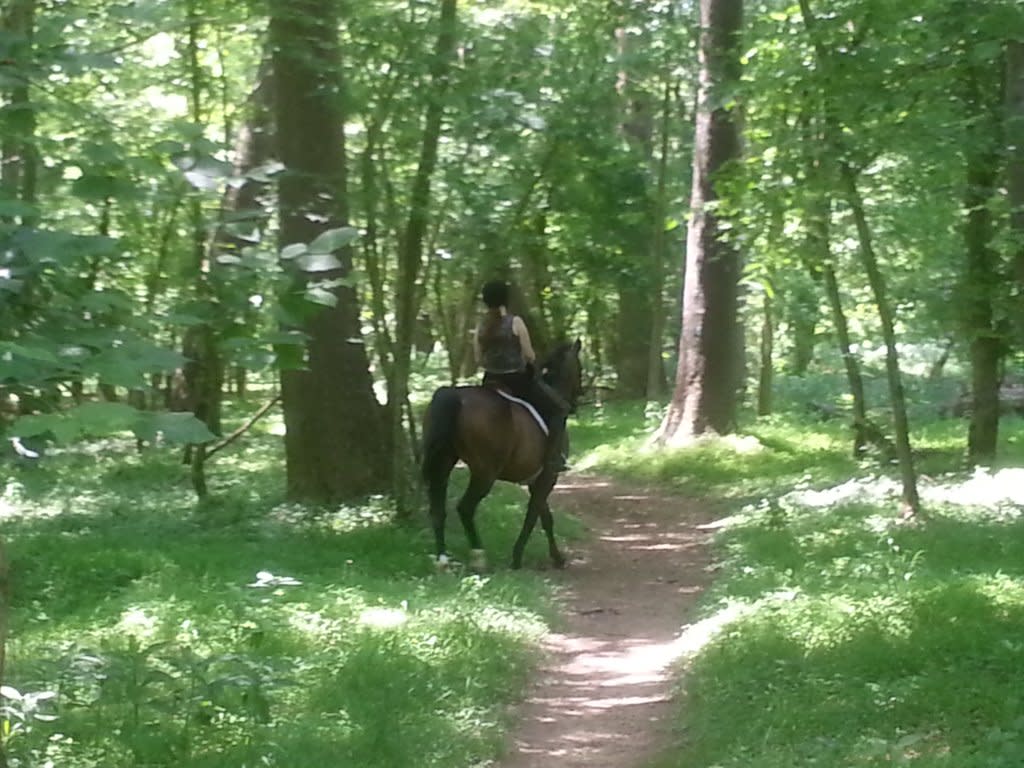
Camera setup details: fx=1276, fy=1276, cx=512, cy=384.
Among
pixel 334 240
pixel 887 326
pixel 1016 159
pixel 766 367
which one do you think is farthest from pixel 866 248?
pixel 766 367

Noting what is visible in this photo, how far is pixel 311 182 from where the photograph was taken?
1093 centimetres

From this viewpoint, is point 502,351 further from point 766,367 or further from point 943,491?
point 766,367

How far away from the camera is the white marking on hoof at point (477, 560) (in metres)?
10.6

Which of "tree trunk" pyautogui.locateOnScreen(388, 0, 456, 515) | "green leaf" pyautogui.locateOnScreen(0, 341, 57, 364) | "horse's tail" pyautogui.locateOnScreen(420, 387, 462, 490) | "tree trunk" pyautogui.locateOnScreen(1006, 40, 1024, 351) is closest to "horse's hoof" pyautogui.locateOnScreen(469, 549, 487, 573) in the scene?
"horse's tail" pyautogui.locateOnScreen(420, 387, 462, 490)

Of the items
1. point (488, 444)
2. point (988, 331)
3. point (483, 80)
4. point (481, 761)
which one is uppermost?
point (483, 80)

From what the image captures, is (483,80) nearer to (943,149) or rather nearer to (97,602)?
(943,149)

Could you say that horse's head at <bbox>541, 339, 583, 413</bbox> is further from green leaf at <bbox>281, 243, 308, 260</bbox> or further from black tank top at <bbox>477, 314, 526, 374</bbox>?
green leaf at <bbox>281, 243, 308, 260</bbox>

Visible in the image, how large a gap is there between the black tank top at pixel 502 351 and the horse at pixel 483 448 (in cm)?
24

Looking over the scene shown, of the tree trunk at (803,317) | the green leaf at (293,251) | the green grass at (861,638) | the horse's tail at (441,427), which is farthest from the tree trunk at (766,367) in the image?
the green leaf at (293,251)

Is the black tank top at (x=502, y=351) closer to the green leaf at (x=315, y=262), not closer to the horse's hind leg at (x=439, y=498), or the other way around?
the horse's hind leg at (x=439, y=498)

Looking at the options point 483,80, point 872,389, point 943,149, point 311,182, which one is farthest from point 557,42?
point 872,389

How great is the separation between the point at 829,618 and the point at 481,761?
249 cm

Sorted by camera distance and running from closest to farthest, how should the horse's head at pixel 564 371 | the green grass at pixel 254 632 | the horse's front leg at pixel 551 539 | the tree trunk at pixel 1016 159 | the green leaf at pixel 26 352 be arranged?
the green leaf at pixel 26 352
the green grass at pixel 254 632
the tree trunk at pixel 1016 159
the horse's front leg at pixel 551 539
the horse's head at pixel 564 371

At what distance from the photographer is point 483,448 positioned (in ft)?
34.0
